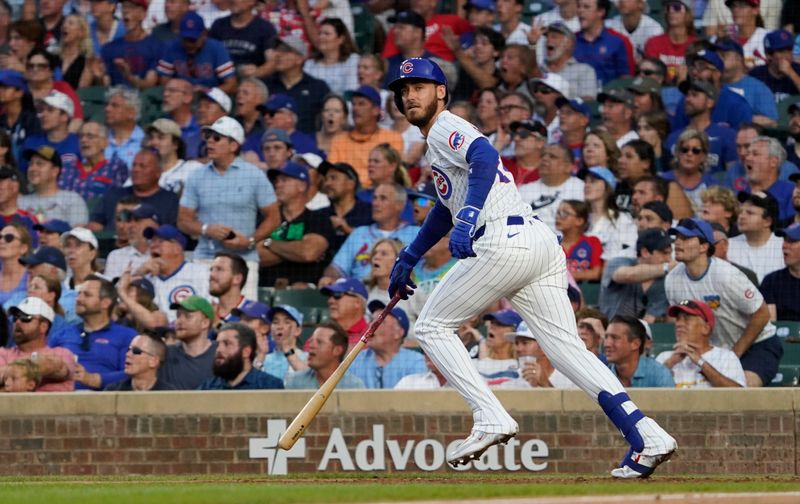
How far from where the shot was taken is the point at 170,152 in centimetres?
1203

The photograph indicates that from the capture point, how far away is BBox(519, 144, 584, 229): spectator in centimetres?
1066

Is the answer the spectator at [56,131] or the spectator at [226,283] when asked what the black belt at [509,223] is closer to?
the spectator at [226,283]

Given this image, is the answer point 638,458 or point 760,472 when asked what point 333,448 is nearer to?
point 760,472

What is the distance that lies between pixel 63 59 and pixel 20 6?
2.81 feet

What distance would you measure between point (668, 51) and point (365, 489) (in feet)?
23.4

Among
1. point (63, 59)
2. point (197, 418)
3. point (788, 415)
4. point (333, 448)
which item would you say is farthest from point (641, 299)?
point (63, 59)

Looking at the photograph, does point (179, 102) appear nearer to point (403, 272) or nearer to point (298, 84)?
point (298, 84)

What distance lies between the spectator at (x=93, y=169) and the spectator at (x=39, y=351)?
6.58 ft

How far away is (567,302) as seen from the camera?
625cm

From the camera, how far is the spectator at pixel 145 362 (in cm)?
970

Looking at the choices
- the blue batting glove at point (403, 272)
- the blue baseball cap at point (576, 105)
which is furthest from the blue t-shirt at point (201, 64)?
the blue batting glove at point (403, 272)

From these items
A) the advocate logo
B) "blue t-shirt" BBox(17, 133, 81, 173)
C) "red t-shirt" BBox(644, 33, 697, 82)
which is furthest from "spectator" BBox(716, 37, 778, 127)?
"blue t-shirt" BBox(17, 133, 81, 173)

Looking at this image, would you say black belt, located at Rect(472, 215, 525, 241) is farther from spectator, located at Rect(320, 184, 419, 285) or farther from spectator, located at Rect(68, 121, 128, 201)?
spectator, located at Rect(68, 121, 128, 201)

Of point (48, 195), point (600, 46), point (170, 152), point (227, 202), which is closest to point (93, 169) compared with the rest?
point (48, 195)
